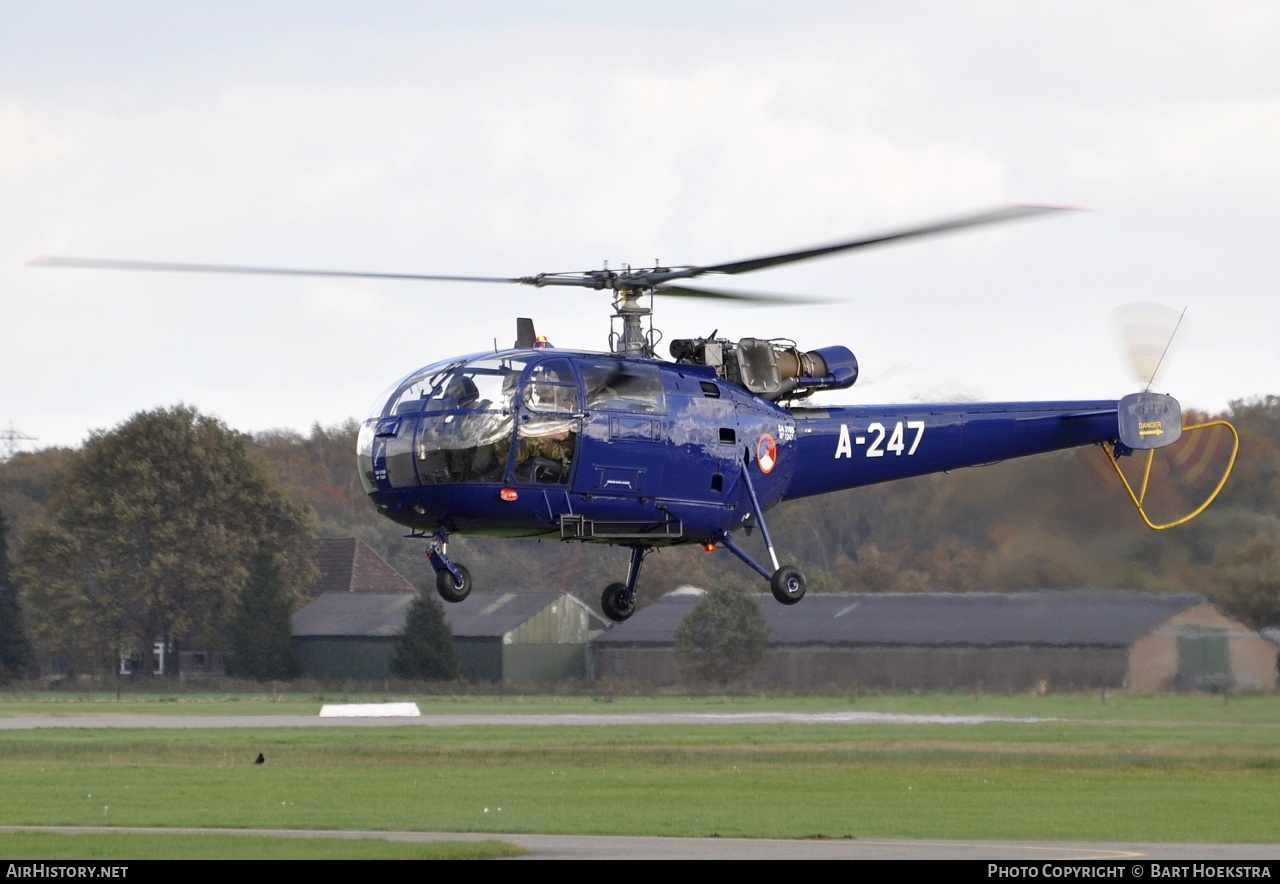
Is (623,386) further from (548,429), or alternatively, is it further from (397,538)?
(397,538)

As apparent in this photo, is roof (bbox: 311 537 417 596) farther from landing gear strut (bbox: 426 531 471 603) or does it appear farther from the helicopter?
landing gear strut (bbox: 426 531 471 603)

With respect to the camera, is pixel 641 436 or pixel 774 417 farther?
pixel 774 417

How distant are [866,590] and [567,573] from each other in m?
33.0

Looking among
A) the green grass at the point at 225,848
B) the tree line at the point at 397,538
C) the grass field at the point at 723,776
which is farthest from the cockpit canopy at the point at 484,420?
the tree line at the point at 397,538

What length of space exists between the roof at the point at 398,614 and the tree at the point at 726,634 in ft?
34.2

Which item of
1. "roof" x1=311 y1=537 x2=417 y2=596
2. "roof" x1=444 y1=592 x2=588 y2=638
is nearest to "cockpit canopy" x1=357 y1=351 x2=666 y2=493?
"roof" x1=444 y1=592 x2=588 y2=638

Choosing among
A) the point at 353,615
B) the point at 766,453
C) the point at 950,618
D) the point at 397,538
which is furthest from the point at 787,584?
the point at 397,538

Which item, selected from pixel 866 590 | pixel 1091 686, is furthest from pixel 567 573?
pixel 1091 686

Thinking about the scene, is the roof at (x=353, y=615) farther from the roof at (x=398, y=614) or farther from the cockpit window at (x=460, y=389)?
the cockpit window at (x=460, y=389)

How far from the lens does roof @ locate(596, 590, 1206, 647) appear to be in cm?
5122

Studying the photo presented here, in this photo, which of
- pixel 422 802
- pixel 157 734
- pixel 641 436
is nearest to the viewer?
pixel 641 436

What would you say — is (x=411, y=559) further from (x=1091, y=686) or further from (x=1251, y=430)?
(x=1251, y=430)

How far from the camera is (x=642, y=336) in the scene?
26.5 m

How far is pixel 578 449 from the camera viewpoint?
80.2ft
